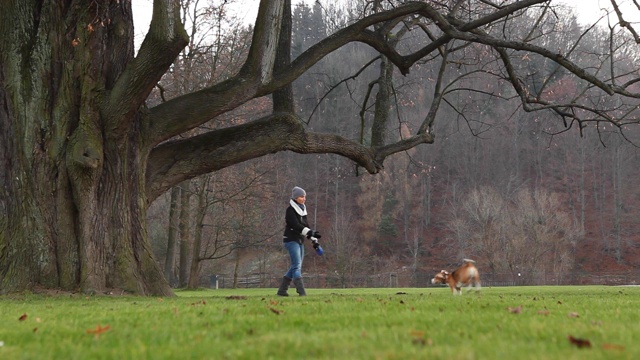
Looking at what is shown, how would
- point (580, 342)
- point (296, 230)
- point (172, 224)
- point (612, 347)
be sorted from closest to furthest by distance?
point (612, 347) → point (580, 342) → point (296, 230) → point (172, 224)

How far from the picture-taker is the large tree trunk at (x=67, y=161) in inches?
424

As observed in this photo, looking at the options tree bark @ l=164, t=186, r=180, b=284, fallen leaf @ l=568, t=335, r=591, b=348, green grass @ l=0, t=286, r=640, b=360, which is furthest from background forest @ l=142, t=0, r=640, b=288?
fallen leaf @ l=568, t=335, r=591, b=348

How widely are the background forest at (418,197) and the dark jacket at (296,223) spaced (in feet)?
52.2

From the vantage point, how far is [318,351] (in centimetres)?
376

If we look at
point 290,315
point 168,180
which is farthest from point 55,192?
point 290,315

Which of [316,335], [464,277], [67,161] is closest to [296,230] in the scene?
[464,277]

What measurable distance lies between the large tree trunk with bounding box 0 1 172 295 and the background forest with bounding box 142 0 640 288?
16.5 m

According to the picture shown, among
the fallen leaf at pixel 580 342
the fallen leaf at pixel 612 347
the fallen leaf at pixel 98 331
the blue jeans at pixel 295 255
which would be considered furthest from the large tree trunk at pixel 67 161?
the fallen leaf at pixel 612 347

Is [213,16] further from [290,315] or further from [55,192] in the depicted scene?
[290,315]

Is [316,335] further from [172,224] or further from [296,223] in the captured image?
[172,224]

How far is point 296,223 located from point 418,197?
202 feet

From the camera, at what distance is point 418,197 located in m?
73.7

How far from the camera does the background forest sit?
33.0 meters

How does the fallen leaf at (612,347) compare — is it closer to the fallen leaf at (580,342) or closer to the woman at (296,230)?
the fallen leaf at (580,342)
